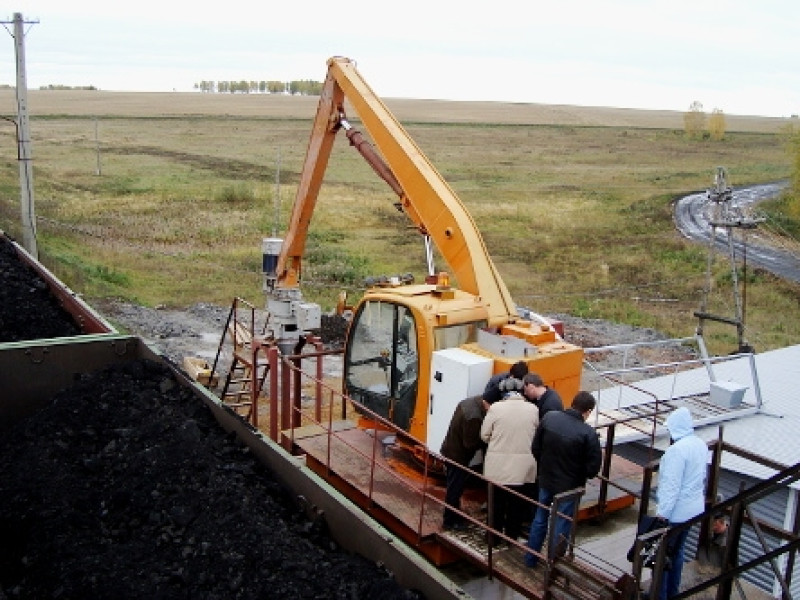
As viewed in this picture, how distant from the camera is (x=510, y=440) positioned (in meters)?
6.19

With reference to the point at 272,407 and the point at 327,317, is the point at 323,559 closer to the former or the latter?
the point at 272,407

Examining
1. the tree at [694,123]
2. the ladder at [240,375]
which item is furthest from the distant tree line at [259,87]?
Answer: the ladder at [240,375]

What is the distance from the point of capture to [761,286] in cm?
2823

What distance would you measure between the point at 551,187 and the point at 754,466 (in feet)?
169

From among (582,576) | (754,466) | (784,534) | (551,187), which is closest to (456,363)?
(582,576)

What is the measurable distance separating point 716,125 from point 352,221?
88551 millimetres

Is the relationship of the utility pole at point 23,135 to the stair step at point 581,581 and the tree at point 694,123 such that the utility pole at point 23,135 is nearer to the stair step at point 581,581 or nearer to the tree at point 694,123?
the stair step at point 581,581

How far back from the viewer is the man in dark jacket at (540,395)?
248 inches

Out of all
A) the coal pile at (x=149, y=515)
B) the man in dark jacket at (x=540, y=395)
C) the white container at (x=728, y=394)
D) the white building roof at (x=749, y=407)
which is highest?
the man in dark jacket at (x=540, y=395)

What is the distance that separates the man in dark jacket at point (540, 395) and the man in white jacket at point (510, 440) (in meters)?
0.09

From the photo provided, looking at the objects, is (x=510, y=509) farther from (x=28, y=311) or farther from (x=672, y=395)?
(x=28, y=311)

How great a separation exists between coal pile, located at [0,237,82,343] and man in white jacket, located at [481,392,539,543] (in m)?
4.95

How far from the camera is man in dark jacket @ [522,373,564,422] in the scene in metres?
6.30

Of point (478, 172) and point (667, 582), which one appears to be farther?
point (478, 172)
